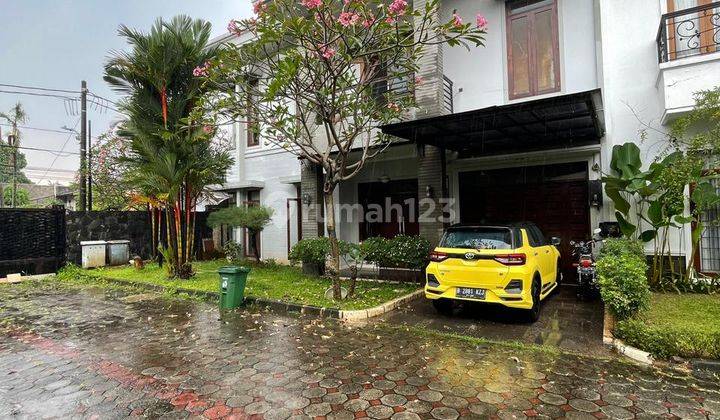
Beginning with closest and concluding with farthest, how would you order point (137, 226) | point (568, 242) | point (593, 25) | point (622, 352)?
1. point (622, 352)
2. point (593, 25)
3. point (568, 242)
4. point (137, 226)

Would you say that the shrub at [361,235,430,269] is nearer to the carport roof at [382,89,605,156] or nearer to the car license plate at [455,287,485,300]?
the carport roof at [382,89,605,156]

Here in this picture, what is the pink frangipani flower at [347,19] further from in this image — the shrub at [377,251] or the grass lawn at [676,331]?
the grass lawn at [676,331]

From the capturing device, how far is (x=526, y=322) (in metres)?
6.24

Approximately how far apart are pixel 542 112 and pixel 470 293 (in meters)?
3.47

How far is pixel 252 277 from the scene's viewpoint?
10.7 metres

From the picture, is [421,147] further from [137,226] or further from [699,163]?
[137,226]

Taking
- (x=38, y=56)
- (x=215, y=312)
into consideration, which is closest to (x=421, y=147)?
(x=215, y=312)

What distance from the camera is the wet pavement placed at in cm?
541

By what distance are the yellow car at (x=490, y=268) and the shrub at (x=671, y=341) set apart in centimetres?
139

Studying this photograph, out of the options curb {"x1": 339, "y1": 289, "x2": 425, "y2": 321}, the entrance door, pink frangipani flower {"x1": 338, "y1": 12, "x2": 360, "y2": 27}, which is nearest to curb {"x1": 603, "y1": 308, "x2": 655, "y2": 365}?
curb {"x1": 339, "y1": 289, "x2": 425, "y2": 321}

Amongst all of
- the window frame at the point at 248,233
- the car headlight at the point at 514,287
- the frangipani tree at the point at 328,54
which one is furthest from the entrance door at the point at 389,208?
the car headlight at the point at 514,287

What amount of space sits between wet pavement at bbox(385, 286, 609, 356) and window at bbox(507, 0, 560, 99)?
192 inches

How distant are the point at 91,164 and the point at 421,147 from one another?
48.2 ft

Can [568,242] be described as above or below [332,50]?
below
